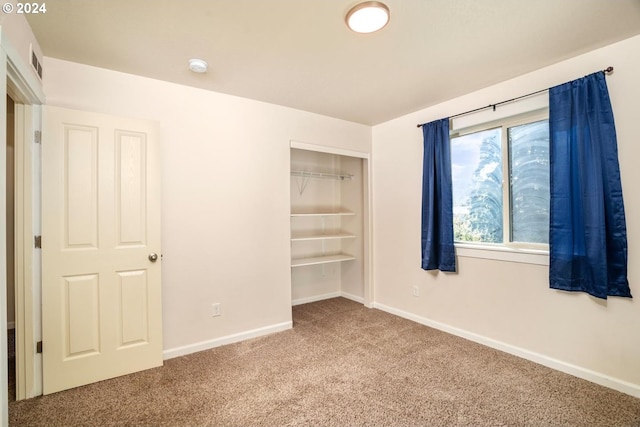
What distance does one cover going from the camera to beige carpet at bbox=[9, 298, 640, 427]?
1852mm

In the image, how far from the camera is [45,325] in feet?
7.01

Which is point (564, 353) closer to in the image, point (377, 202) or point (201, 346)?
point (377, 202)

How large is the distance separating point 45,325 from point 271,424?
1.77 m

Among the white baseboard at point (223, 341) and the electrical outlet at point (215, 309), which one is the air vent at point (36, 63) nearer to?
the electrical outlet at point (215, 309)

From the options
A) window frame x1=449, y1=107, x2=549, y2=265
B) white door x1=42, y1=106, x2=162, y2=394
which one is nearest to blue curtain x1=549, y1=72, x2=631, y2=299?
window frame x1=449, y1=107, x2=549, y2=265

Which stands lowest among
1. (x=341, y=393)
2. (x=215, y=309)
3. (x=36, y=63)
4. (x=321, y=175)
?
(x=341, y=393)

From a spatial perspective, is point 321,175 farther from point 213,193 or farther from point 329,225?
point 213,193

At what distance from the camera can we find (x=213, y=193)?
2.87 metres

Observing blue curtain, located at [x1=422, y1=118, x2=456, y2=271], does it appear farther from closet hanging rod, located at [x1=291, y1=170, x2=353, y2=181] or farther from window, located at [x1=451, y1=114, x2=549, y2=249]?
closet hanging rod, located at [x1=291, y1=170, x2=353, y2=181]

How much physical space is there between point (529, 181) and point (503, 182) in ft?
0.68

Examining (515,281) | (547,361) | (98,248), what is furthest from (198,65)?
(547,361)

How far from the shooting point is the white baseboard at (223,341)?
2664 millimetres

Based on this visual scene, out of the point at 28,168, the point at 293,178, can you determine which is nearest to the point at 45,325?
the point at 28,168

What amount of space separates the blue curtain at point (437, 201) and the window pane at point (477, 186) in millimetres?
192
